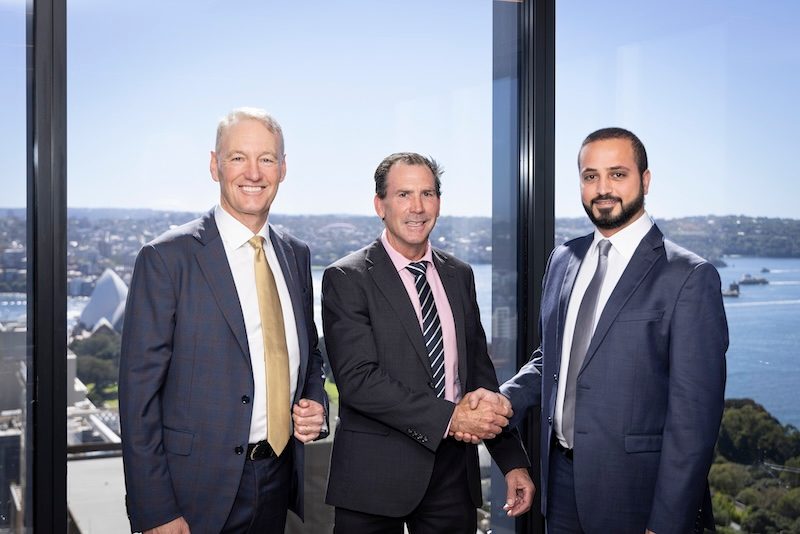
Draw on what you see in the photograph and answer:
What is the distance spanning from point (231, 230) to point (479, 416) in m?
0.90

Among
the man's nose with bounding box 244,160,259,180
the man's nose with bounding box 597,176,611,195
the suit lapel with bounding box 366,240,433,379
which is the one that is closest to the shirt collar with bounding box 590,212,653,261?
the man's nose with bounding box 597,176,611,195

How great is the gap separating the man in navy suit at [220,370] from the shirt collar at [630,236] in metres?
0.93

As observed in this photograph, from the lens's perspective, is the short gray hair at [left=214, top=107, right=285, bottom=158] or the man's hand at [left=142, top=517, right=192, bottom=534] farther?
the short gray hair at [left=214, top=107, right=285, bottom=158]

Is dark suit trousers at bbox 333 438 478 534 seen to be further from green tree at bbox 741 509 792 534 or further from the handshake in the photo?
green tree at bbox 741 509 792 534

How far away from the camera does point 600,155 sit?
7.97ft

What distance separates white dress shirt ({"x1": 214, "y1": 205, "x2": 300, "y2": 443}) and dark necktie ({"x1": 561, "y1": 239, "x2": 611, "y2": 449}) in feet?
2.56

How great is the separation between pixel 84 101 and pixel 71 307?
0.64 m

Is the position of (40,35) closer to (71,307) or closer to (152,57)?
(152,57)

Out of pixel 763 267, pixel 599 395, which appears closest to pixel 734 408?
pixel 763 267

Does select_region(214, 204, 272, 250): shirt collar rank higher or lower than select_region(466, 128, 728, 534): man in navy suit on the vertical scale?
higher

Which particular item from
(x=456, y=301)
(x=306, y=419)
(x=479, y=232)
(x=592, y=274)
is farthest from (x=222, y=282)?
(x=479, y=232)

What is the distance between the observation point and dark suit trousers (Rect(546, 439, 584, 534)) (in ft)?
7.95

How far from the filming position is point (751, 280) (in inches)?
131

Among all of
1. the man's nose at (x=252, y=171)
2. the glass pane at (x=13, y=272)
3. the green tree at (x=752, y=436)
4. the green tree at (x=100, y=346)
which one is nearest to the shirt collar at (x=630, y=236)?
the man's nose at (x=252, y=171)
